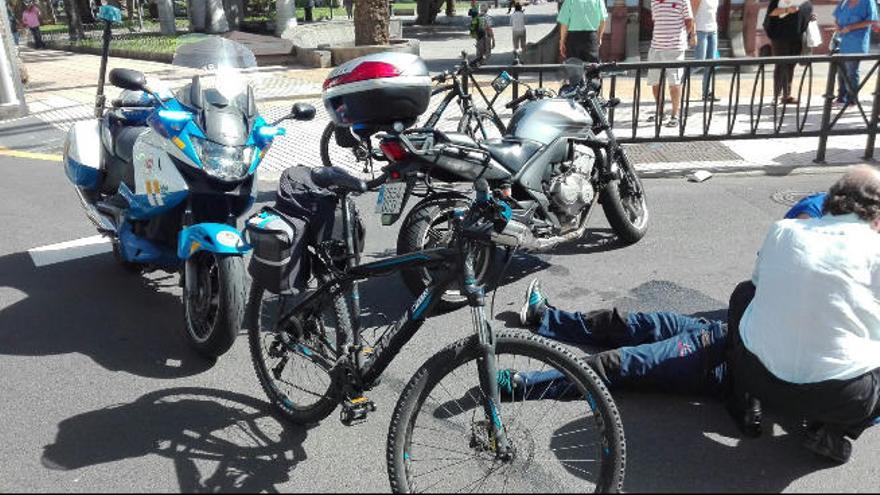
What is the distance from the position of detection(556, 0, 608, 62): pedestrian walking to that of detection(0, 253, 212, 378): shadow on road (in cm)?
702

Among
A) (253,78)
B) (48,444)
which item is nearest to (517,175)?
(253,78)

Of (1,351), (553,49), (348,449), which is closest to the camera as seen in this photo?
(348,449)

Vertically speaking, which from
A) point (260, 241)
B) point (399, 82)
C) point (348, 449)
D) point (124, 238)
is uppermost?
point (399, 82)

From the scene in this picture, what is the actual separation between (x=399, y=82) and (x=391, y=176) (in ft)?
3.90

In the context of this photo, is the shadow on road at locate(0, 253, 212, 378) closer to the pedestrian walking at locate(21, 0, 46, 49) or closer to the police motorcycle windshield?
the police motorcycle windshield

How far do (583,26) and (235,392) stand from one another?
27.2 ft

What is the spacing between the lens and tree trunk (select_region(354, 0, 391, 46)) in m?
16.4

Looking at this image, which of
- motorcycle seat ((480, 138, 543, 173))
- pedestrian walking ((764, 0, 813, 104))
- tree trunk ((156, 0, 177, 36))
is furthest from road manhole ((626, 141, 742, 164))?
tree trunk ((156, 0, 177, 36))

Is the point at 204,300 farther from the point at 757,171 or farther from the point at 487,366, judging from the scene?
the point at 757,171

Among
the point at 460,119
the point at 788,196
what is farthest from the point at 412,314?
the point at 788,196

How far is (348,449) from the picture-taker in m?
3.46

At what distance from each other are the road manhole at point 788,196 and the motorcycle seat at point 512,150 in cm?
316

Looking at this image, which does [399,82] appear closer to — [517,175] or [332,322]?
[517,175]

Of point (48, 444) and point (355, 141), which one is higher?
point (355, 141)
